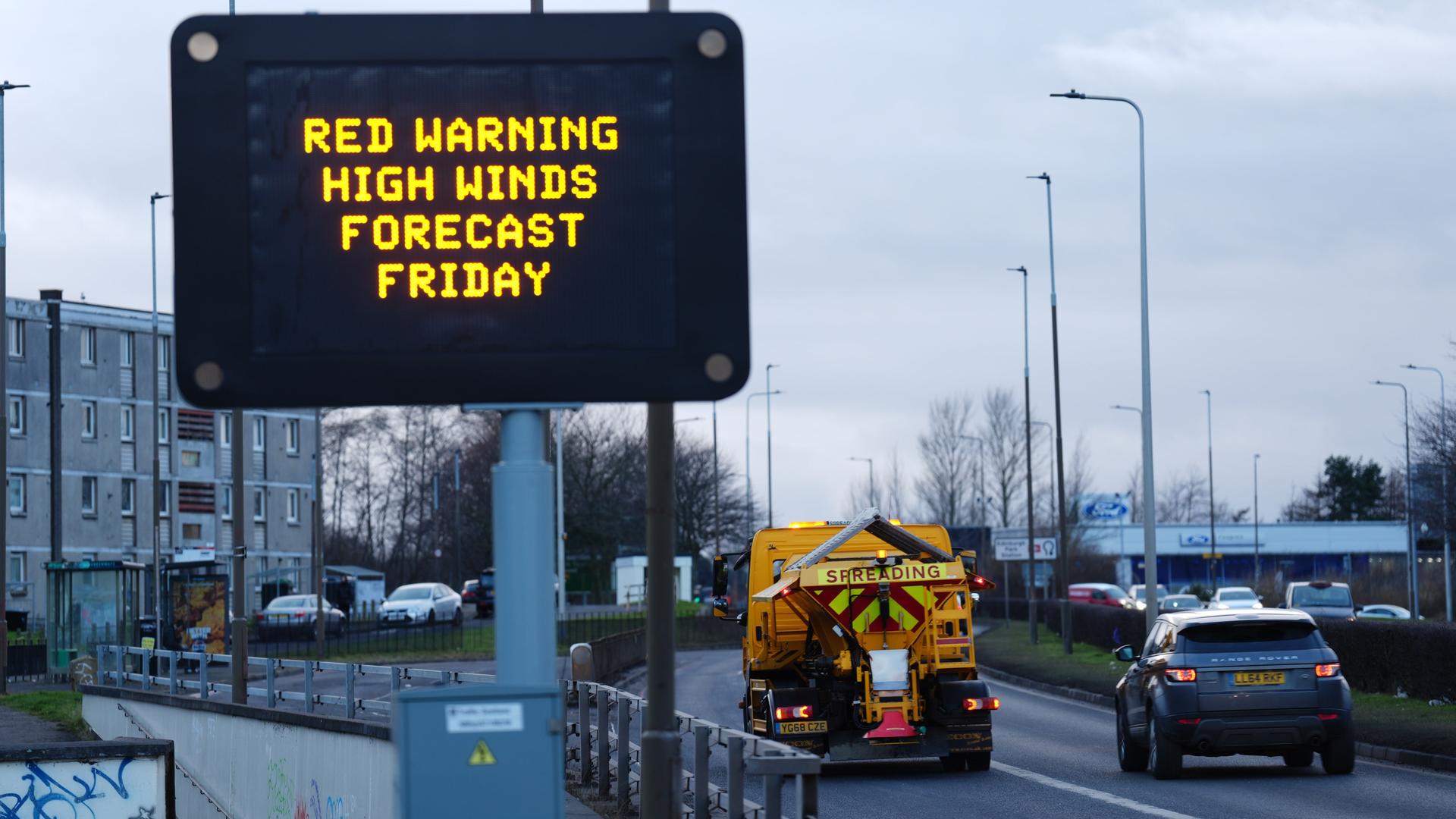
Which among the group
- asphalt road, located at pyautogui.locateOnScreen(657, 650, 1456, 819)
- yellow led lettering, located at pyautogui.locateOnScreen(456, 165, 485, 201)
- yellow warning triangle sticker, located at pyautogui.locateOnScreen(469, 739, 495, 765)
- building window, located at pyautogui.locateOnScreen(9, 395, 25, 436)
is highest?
building window, located at pyautogui.locateOnScreen(9, 395, 25, 436)

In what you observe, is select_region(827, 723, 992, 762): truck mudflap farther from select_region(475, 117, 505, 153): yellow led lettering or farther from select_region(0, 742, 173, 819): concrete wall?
select_region(475, 117, 505, 153): yellow led lettering

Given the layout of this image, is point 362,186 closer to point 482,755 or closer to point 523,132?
point 523,132

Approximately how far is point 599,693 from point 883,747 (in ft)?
13.9

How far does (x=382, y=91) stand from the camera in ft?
24.1

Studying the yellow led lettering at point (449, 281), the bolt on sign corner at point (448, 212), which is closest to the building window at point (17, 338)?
the bolt on sign corner at point (448, 212)

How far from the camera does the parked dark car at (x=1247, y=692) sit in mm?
19734

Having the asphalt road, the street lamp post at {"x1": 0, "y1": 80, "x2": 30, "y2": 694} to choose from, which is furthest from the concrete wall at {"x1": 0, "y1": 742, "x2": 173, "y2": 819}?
the street lamp post at {"x1": 0, "y1": 80, "x2": 30, "y2": 694}

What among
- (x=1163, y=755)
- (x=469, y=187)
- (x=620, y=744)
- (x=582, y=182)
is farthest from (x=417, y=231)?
(x=1163, y=755)

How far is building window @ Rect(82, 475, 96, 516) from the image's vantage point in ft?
272

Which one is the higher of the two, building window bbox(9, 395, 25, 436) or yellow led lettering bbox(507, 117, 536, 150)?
building window bbox(9, 395, 25, 436)

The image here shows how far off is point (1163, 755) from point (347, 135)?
1478 centimetres

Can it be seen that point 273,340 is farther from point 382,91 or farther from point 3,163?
point 3,163

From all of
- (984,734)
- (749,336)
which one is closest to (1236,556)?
(984,734)

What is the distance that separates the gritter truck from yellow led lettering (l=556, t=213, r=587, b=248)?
44.1 ft
